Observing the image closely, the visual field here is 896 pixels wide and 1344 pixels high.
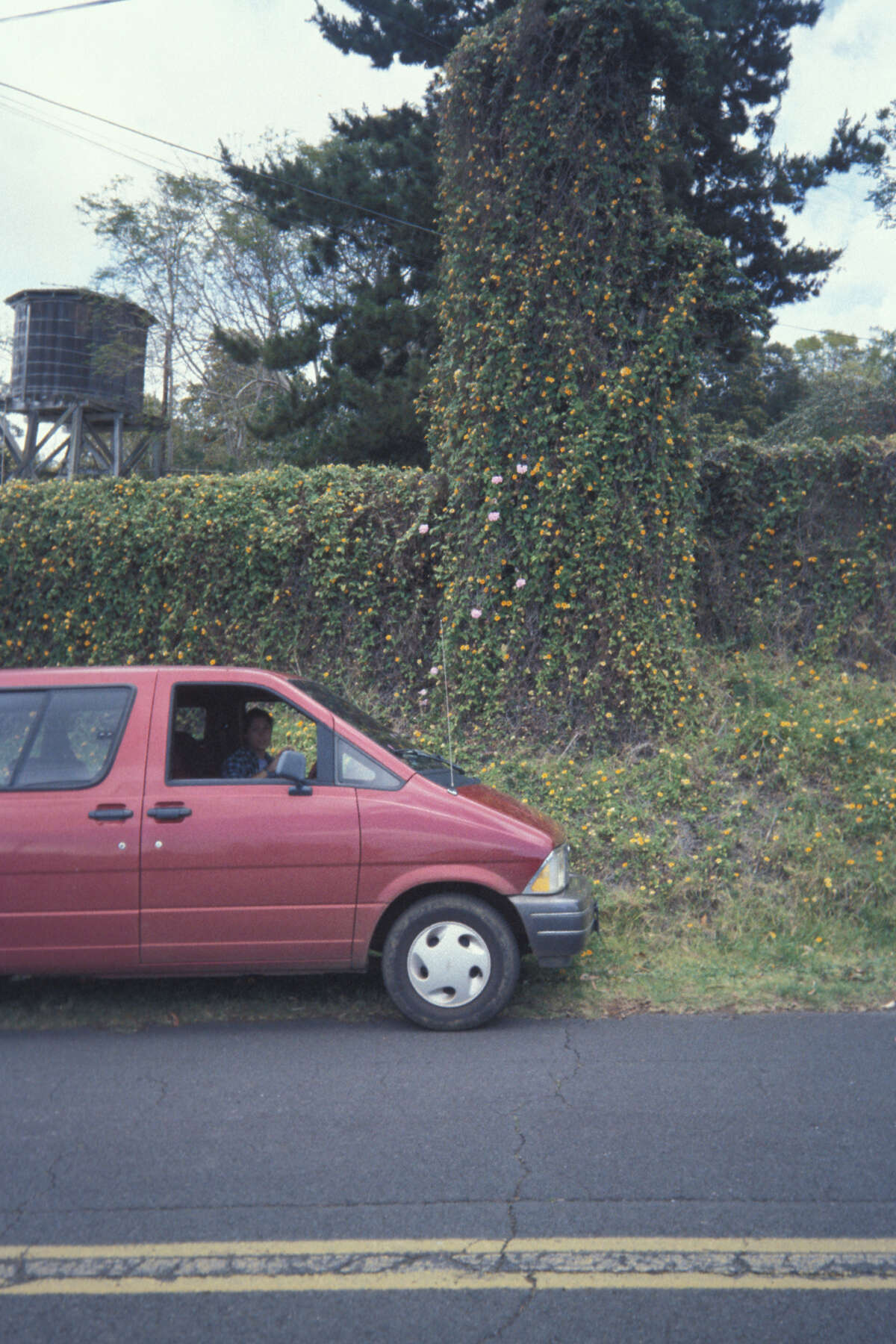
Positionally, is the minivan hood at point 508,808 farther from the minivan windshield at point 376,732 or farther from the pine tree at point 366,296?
the pine tree at point 366,296

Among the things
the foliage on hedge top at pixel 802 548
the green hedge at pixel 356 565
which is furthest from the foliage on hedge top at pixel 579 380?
the foliage on hedge top at pixel 802 548

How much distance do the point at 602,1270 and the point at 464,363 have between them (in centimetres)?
862

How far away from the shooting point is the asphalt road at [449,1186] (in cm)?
302

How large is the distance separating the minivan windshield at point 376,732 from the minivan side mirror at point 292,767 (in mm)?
416

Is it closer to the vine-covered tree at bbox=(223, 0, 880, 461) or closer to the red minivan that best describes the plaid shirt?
the red minivan

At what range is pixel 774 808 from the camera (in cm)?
830

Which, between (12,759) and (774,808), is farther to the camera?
(774,808)

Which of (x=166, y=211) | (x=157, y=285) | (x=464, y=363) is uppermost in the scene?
(x=166, y=211)

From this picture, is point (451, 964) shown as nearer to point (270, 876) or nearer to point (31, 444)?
point (270, 876)

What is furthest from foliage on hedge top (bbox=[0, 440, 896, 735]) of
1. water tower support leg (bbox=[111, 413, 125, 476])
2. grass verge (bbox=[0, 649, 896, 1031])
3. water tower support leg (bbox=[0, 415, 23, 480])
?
water tower support leg (bbox=[0, 415, 23, 480])

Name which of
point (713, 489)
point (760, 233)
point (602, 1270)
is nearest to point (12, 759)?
point (602, 1270)

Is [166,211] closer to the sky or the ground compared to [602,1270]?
closer to the sky

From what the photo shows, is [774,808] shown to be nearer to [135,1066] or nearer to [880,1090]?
[880,1090]

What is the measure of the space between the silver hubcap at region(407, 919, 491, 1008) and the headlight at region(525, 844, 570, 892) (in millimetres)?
400
